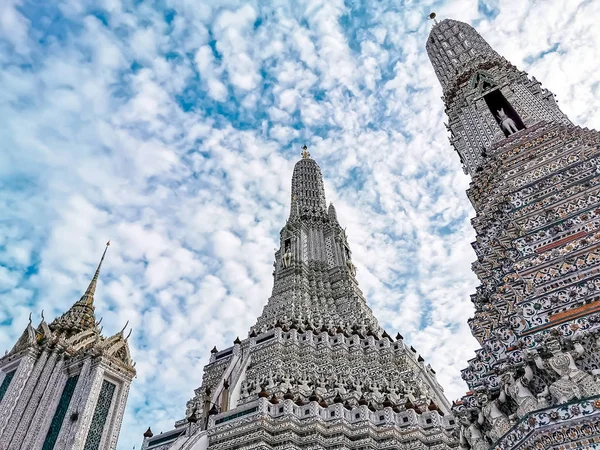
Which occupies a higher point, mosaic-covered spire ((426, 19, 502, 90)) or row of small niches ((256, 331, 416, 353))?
mosaic-covered spire ((426, 19, 502, 90))

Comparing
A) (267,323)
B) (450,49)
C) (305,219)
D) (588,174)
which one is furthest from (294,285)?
(588,174)

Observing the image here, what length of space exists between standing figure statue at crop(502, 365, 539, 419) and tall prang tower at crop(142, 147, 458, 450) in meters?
7.82

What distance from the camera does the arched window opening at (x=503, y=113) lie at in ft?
47.9

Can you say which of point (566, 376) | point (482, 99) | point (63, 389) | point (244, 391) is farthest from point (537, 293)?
point (63, 389)

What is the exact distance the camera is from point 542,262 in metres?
7.57

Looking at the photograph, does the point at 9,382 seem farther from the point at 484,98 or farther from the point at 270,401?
the point at 484,98

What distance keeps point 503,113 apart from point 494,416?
11664mm

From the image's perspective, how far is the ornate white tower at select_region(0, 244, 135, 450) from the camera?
25797 millimetres

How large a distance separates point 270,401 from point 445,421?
582 centimetres

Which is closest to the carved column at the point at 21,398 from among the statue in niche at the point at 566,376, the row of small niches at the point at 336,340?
the row of small niches at the point at 336,340

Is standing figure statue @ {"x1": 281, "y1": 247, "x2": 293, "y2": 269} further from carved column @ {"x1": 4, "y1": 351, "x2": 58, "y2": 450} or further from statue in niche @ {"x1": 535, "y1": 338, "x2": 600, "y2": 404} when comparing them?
statue in niche @ {"x1": 535, "y1": 338, "x2": 600, "y2": 404}

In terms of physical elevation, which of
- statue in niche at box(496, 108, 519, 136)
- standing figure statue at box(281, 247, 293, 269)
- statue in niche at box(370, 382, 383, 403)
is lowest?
statue in niche at box(370, 382, 383, 403)

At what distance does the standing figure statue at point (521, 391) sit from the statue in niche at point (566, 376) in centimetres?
25

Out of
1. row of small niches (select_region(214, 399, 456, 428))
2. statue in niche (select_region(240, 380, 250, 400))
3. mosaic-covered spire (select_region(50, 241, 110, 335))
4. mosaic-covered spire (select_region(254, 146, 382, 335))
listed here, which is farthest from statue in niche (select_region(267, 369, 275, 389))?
mosaic-covered spire (select_region(50, 241, 110, 335))
